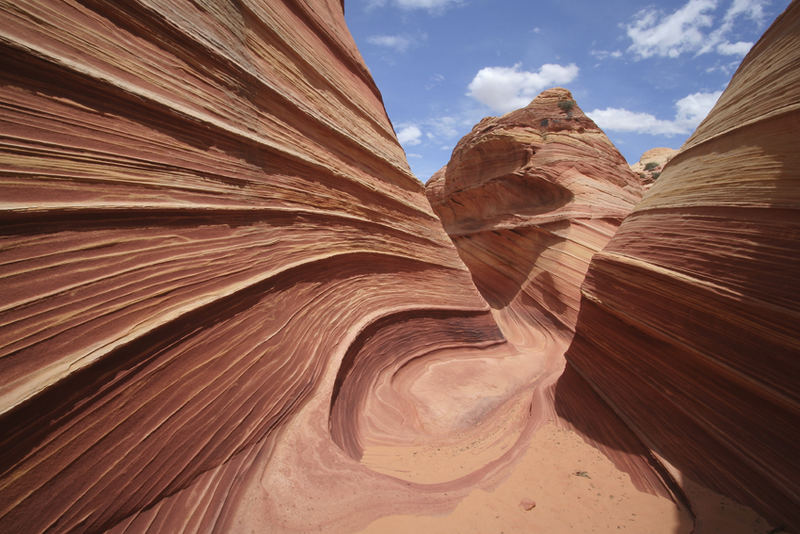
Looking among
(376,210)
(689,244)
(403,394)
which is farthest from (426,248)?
(689,244)

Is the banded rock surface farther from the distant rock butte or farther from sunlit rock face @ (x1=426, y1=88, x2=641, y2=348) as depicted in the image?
sunlit rock face @ (x1=426, y1=88, x2=641, y2=348)

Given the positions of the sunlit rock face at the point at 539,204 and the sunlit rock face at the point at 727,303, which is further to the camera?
the sunlit rock face at the point at 539,204

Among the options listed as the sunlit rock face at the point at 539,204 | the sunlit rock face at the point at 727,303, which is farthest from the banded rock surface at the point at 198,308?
the sunlit rock face at the point at 539,204

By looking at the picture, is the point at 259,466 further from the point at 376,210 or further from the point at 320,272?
the point at 376,210

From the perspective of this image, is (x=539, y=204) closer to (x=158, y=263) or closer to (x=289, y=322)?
(x=289, y=322)

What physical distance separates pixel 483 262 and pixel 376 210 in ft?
16.2

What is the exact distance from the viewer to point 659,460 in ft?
5.63

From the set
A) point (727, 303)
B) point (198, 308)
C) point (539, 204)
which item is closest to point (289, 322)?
point (198, 308)

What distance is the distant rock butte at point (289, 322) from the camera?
43.1 inches

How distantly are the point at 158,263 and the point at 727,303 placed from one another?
278 centimetres

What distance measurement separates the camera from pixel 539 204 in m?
6.39

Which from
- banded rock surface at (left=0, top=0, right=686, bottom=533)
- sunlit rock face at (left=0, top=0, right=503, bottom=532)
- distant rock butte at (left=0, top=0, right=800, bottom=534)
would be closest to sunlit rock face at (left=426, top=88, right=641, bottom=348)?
distant rock butte at (left=0, top=0, right=800, bottom=534)

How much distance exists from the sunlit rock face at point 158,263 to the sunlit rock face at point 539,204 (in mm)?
4214

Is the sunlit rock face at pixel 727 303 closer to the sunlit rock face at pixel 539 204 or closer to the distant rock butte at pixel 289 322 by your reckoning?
the distant rock butte at pixel 289 322
